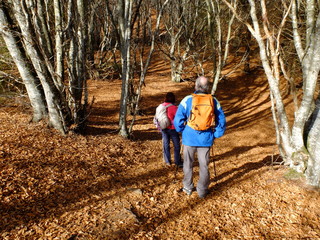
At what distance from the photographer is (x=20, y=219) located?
281cm

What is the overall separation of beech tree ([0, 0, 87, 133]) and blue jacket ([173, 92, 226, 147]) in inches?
122

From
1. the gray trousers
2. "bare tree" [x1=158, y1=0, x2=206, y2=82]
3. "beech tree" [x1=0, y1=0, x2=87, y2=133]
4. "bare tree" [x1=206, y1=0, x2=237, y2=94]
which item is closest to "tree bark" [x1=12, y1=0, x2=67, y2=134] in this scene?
"beech tree" [x1=0, y1=0, x2=87, y2=133]

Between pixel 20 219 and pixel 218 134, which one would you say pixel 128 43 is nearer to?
pixel 218 134

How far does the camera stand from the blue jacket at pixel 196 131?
136 inches

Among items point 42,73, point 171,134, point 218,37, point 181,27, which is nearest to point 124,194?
point 171,134

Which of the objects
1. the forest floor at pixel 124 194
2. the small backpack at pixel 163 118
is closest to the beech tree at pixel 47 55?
the forest floor at pixel 124 194

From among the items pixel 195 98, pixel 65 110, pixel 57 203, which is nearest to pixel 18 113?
pixel 65 110

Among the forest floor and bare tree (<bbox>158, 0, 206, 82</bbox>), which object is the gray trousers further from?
bare tree (<bbox>158, 0, 206, 82</bbox>)

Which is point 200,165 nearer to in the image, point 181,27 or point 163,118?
point 163,118

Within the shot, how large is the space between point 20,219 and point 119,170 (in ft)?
6.81

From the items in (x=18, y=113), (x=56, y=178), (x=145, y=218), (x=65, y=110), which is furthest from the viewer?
(x=18, y=113)

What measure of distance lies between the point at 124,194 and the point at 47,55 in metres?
3.92

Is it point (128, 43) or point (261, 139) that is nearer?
point (128, 43)

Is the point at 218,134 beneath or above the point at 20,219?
above
